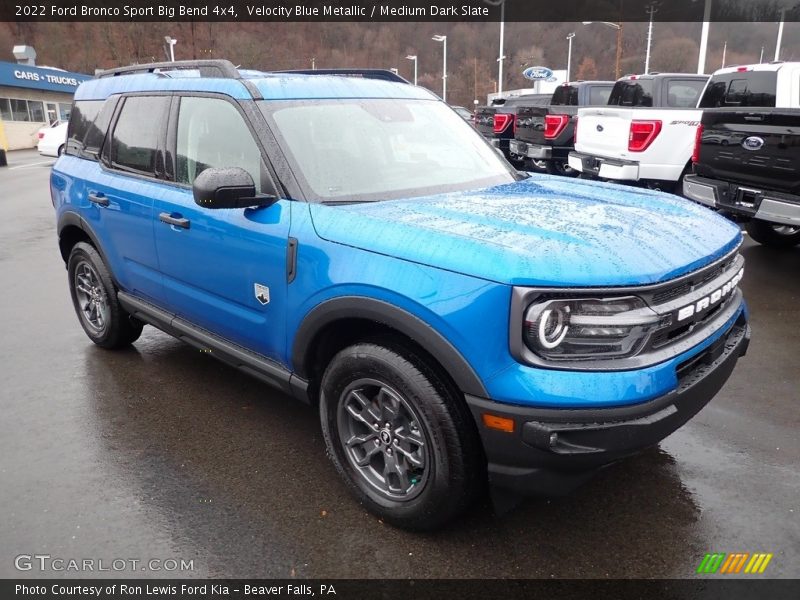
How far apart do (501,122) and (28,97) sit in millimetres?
37319

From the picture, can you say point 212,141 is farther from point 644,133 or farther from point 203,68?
point 644,133

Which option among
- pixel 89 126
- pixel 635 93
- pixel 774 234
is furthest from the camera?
pixel 635 93

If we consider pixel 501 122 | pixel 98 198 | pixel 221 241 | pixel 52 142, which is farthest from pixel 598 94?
pixel 52 142

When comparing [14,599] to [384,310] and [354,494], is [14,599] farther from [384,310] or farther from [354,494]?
[384,310]

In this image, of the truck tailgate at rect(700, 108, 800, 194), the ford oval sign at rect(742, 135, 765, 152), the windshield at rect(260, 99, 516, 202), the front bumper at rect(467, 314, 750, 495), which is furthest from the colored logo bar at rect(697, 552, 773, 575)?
the ford oval sign at rect(742, 135, 765, 152)

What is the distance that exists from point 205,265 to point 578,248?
201 centimetres

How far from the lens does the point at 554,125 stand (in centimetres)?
1180

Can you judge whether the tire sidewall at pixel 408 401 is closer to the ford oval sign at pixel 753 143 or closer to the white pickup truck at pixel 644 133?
the ford oval sign at pixel 753 143

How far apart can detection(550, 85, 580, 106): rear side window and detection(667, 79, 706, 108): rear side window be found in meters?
3.68

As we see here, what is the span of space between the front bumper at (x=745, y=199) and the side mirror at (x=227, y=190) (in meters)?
4.83

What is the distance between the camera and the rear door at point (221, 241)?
298 centimetres

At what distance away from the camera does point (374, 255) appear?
252 cm

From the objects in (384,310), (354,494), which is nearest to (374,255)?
(384,310)

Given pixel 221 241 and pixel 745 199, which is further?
pixel 745 199
